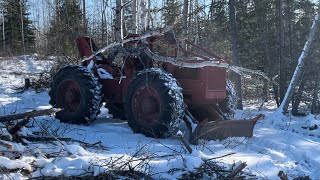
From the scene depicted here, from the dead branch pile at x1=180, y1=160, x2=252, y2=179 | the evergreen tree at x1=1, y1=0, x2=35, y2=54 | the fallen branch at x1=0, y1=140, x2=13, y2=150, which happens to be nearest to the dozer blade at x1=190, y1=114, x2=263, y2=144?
the dead branch pile at x1=180, y1=160, x2=252, y2=179

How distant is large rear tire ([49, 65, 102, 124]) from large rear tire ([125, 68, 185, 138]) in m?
1.03

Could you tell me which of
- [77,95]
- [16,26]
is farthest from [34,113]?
[16,26]

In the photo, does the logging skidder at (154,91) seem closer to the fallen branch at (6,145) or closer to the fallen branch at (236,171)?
the fallen branch at (236,171)

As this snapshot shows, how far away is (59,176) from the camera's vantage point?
4.30 m

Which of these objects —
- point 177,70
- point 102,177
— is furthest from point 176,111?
point 102,177

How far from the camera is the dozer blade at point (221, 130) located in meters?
6.63

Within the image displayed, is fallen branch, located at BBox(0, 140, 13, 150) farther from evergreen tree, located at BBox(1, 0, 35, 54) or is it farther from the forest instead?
evergreen tree, located at BBox(1, 0, 35, 54)

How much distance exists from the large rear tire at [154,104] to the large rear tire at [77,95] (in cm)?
103

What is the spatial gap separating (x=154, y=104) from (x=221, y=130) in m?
1.31

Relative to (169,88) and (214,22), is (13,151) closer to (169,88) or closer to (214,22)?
(169,88)

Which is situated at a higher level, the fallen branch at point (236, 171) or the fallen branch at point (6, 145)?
the fallen branch at point (6, 145)

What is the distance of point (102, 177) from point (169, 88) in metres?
2.71

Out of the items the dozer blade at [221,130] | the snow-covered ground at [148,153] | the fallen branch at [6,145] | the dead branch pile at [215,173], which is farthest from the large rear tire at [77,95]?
the dead branch pile at [215,173]

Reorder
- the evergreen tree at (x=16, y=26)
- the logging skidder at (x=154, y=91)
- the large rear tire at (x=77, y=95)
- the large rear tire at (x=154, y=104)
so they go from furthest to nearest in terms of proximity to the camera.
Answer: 1. the evergreen tree at (x=16, y=26)
2. the large rear tire at (x=77, y=95)
3. the logging skidder at (x=154, y=91)
4. the large rear tire at (x=154, y=104)
